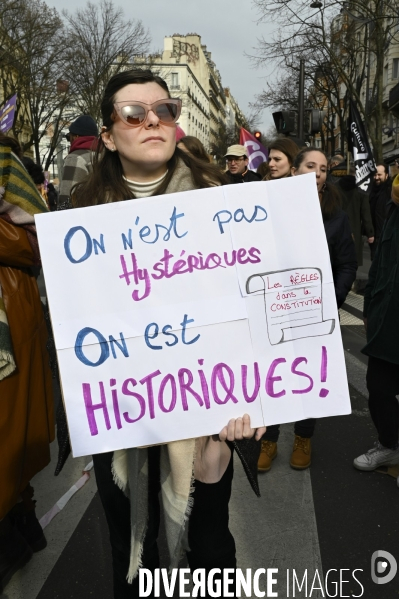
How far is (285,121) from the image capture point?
10547 mm

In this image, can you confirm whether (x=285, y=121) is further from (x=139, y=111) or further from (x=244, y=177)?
(x=139, y=111)

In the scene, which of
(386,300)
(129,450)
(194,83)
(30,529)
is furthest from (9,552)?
(194,83)

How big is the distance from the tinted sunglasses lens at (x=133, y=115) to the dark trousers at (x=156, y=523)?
3.20ft

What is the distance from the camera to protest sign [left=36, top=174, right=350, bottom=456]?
137 centimetres

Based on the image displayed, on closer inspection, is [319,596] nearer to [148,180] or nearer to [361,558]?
[361,558]

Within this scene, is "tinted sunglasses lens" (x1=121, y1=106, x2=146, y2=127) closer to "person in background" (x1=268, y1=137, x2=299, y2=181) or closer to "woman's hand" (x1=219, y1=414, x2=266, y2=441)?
"woman's hand" (x1=219, y1=414, x2=266, y2=441)

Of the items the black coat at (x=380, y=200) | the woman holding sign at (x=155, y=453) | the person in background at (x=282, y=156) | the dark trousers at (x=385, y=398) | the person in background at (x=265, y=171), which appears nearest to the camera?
the woman holding sign at (x=155, y=453)

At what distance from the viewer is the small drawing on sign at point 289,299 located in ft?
4.60

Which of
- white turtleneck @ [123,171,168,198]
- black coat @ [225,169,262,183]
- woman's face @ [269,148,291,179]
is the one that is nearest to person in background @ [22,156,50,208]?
white turtleneck @ [123,171,168,198]

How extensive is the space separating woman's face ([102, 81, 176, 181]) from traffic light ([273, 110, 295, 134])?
9674 mm

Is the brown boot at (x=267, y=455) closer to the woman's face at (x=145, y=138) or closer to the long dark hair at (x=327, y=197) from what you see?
the long dark hair at (x=327, y=197)

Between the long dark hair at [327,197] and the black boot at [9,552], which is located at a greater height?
the long dark hair at [327,197]

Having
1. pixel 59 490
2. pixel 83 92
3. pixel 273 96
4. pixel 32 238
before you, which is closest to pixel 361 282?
pixel 59 490

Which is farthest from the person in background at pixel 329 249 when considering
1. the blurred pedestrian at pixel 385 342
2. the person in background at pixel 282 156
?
the person in background at pixel 282 156
